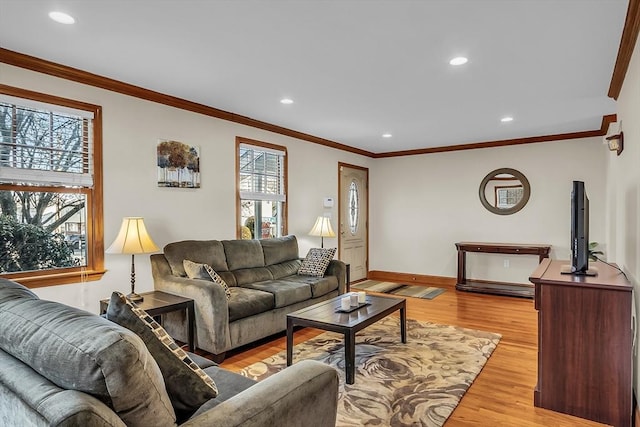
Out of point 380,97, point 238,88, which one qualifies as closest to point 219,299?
point 238,88

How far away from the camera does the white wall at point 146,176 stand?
3.32 meters

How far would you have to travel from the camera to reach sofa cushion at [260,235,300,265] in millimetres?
4707

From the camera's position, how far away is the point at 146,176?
12.5 feet

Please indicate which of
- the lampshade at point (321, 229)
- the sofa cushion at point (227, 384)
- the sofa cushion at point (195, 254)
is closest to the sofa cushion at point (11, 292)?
the sofa cushion at point (227, 384)

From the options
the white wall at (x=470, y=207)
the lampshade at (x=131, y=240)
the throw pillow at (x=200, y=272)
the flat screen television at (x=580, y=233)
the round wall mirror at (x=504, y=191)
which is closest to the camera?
the flat screen television at (x=580, y=233)

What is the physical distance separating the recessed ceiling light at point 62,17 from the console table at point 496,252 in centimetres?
562

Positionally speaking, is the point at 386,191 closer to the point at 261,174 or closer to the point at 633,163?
the point at 261,174

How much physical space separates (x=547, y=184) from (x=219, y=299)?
5.25 meters

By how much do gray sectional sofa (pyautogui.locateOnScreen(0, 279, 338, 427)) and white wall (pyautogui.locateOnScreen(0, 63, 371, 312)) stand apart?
7.40 feet

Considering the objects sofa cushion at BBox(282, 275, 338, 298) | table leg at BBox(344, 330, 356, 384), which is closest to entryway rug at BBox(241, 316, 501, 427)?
table leg at BBox(344, 330, 356, 384)

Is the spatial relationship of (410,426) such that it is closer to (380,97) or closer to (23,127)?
(380,97)

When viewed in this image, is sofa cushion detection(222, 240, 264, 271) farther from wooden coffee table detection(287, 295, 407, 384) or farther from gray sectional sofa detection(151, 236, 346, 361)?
wooden coffee table detection(287, 295, 407, 384)

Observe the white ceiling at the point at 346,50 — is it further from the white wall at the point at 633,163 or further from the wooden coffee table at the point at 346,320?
the wooden coffee table at the point at 346,320

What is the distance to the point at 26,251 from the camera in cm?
307
